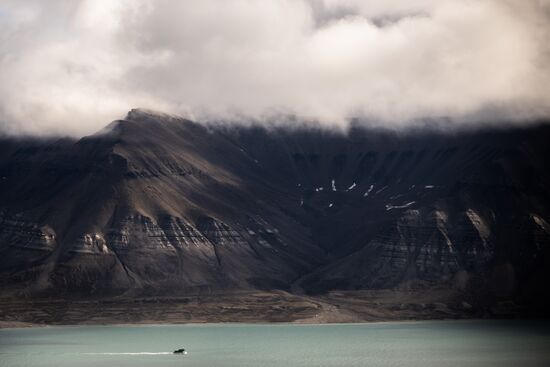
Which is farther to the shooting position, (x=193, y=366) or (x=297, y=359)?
(x=297, y=359)

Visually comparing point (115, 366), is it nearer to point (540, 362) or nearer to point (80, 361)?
point (80, 361)

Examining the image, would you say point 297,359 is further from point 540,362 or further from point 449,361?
point 540,362

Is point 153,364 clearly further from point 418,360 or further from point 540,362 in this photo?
point 540,362

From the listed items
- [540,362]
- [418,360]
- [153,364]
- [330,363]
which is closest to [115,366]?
[153,364]

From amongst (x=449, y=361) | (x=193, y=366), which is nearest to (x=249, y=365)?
(x=193, y=366)

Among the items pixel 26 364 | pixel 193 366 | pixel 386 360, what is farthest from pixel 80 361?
pixel 386 360

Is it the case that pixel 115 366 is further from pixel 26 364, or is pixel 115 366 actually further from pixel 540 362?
pixel 540 362
